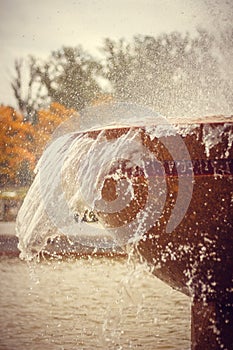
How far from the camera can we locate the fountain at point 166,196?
226 centimetres

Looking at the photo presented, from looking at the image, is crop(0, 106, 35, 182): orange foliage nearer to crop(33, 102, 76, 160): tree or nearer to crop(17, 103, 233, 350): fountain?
crop(33, 102, 76, 160): tree

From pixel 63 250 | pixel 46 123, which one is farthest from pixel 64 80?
pixel 63 250

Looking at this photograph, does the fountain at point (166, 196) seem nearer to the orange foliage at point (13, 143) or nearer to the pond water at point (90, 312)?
the pond water at point (90, 312)

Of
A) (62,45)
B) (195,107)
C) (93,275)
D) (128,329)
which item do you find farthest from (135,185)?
(62,45)

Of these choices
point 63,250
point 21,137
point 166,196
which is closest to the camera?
point 166,196

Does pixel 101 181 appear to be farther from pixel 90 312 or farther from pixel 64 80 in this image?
pixel 64 80

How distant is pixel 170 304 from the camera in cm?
437

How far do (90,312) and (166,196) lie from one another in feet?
6.59

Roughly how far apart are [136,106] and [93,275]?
14.0 metres

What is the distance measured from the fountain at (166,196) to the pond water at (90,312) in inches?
12.9

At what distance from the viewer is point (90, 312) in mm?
4133

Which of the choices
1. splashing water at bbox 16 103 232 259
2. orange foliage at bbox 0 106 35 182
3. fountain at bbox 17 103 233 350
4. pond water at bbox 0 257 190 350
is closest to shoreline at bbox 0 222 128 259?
pond water at bbox 0 257 190 350

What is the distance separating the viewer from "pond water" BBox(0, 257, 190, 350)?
3.33 m

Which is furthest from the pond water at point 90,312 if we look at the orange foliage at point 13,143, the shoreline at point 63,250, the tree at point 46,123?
the tree at point 46,123
